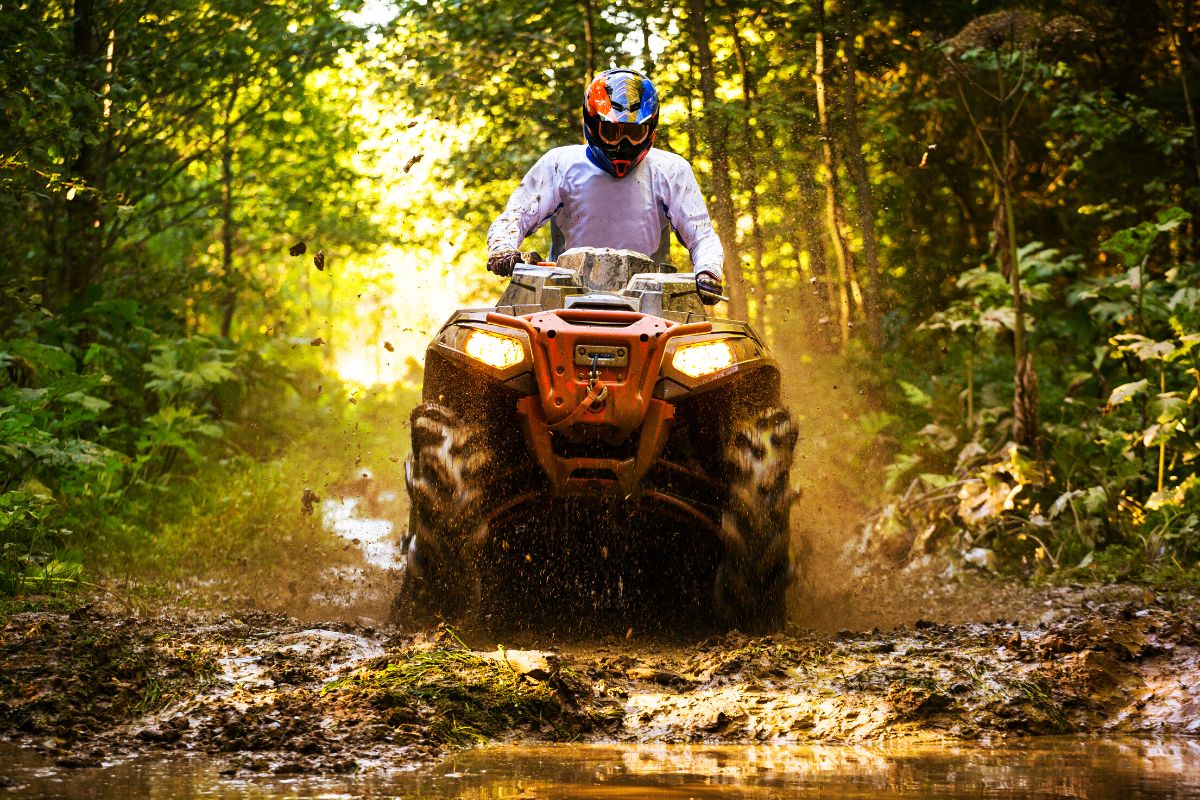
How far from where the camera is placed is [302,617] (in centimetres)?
774

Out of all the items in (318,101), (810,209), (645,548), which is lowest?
(645,548)

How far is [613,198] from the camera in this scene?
757cm

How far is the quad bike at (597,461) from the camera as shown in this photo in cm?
581

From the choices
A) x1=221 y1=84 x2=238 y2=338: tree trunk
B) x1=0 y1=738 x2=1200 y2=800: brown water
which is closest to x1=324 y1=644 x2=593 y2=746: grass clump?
x1=0 y1=738 x2=1200 y2=800: brown water

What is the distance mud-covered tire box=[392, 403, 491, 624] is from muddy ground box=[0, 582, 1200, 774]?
294mm

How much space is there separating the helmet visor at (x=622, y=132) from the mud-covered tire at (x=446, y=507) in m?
1.95

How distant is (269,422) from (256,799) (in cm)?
985

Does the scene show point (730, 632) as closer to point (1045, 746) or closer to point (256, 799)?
point (1045, 746)

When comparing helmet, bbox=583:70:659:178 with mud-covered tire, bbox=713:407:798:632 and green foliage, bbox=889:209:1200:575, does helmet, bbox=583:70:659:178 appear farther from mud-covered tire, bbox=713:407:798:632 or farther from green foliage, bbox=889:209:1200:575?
green foliage, bbox=889:209:1200:575

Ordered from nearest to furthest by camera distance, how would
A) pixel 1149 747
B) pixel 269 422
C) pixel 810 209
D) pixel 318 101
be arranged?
1. pixel 1149 747
2. pixel 269 422
3. pixel 810 209
4. pixel 318 101

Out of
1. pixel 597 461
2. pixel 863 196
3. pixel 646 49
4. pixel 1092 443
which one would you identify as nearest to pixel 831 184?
pixel 863 196

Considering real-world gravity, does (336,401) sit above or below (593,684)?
above

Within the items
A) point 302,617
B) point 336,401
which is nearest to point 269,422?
point 336,401

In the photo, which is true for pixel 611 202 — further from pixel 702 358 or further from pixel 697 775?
pixel 697 775
